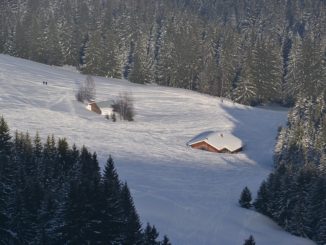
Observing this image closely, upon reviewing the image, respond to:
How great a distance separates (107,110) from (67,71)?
85.9ft

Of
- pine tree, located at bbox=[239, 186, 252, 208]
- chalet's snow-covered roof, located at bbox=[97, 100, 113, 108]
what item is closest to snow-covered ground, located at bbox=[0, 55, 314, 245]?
pine tree, located at bbox=[239, 186, 252, 208]

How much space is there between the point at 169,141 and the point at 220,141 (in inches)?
227

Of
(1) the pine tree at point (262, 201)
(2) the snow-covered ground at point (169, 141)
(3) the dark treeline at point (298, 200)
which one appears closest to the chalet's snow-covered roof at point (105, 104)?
(2) the snow-covered ground at point (169, 141)

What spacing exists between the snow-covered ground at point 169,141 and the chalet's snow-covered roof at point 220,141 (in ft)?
3.94

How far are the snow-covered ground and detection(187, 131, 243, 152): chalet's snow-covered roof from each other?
120cm

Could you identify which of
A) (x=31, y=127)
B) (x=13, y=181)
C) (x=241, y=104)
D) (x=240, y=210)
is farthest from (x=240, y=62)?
(x=13, y=181)

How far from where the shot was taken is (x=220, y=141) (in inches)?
2511

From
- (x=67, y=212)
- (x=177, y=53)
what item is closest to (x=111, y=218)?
(x=67, y=212)

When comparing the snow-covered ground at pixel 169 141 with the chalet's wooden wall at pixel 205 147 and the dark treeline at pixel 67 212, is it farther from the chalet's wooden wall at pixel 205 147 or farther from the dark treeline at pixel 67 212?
the dark treeline at pixel 67 212

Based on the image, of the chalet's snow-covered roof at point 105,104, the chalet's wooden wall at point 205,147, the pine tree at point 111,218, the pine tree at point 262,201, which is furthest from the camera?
the chalet's snow-covered roof at point 105,104

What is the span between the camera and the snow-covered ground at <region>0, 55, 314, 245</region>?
39.3m

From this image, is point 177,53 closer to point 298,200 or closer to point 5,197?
point 298,200

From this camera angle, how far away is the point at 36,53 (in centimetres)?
10188

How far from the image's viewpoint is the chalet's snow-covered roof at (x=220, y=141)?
208 feet
